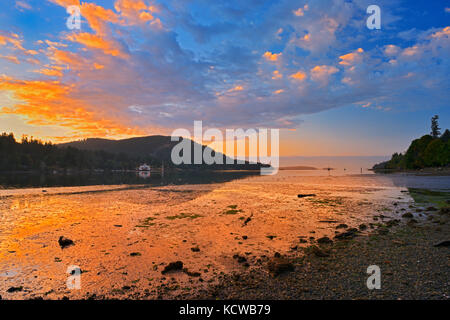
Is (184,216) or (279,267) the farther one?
(184,216)

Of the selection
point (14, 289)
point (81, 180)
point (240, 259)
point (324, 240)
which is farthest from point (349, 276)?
point (81, 180)

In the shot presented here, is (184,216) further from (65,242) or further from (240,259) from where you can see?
(240,259)

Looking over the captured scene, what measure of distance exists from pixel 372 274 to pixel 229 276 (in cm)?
548

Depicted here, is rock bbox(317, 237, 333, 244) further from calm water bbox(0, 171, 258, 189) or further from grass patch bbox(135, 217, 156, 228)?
calm water bbox(0, 171, 258, 189)

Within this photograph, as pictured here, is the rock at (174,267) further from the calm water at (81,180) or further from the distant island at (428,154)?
the distant island at (428,154)

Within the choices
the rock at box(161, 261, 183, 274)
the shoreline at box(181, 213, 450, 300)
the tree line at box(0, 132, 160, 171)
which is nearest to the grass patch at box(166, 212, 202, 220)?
the rock at box(161, 261, 183, 274)

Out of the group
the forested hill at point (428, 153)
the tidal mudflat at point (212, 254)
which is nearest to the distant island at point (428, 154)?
the forested hill at point (428, 153)

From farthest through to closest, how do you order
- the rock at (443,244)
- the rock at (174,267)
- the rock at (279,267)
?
1. the rock at (443,244)
2. the rock at (174,267)
3. the rock at (279,267)

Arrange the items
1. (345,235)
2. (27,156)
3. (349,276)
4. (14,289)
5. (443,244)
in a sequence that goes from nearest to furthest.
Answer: (14,289) → (349,276) → (443,244) → (345,235) → (27,156)

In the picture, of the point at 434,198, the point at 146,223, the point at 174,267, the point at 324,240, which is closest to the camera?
the point at 174,267

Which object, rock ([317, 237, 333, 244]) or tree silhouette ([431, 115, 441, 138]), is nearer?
rock ([317, 237, 333, 244])

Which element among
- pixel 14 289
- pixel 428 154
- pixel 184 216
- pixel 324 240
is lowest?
pixel 184 216

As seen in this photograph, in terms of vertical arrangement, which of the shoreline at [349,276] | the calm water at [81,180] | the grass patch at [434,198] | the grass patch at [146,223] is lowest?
the calm water at [81,180]

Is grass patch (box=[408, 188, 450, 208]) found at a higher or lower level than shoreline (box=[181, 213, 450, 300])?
lower
